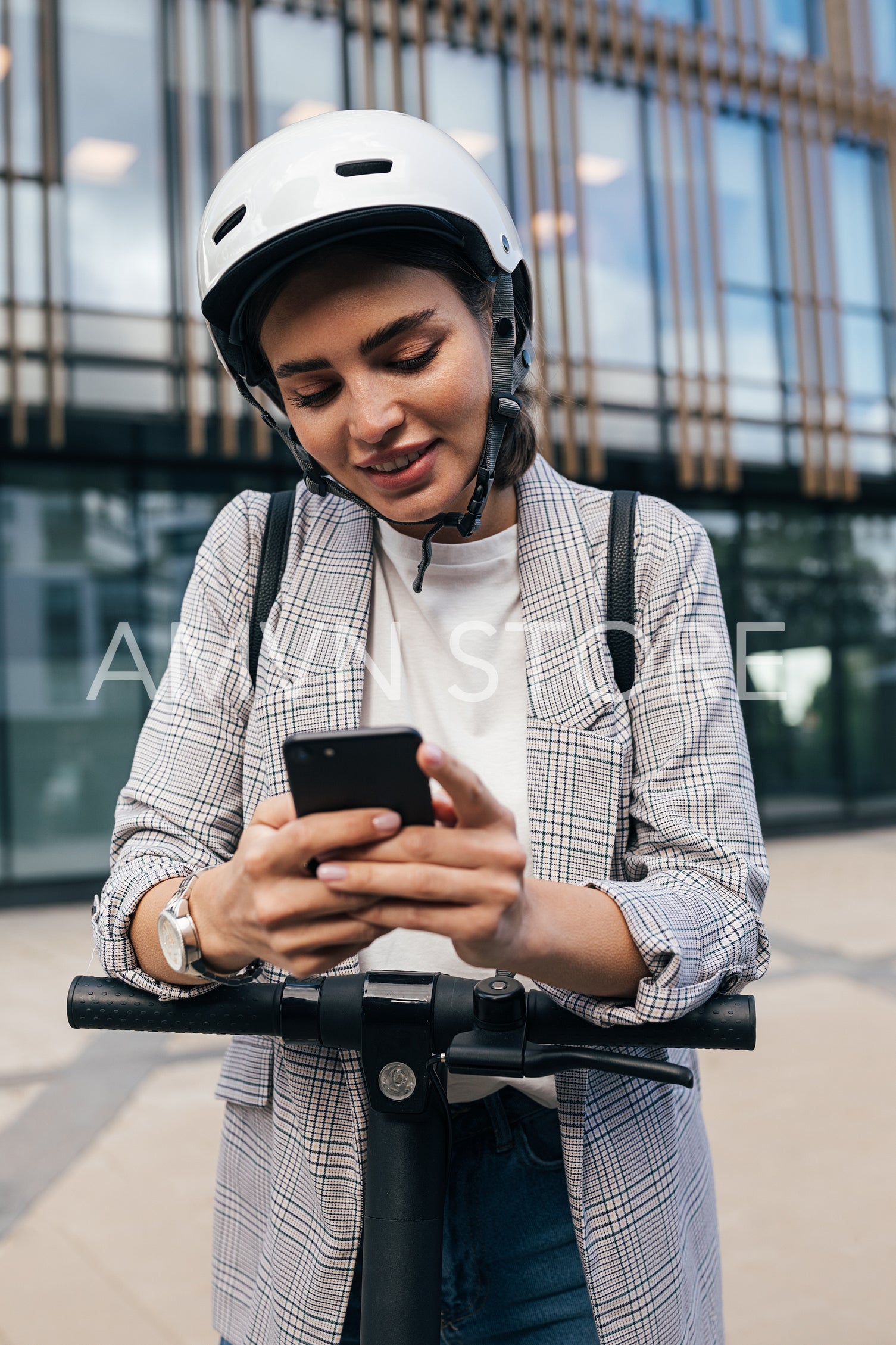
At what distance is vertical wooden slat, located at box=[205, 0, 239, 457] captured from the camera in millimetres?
8688

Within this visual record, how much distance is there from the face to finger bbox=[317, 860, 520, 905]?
504 millimetres

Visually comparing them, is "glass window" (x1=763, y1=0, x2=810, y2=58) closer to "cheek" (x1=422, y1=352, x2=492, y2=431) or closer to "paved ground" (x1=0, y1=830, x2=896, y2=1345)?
"paved ground" (x1=0, y1=830, x2=896, y2=1345)

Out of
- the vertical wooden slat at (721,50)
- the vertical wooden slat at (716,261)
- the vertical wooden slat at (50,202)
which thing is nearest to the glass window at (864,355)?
the vertical wooden slat at (716,261)

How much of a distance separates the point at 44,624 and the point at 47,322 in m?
2.24

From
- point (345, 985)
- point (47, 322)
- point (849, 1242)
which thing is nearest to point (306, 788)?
point (345, 985)

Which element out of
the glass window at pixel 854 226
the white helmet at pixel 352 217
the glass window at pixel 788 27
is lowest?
the white helmet at pixel 352 217

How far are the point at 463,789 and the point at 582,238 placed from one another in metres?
9.87

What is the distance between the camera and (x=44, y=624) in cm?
876

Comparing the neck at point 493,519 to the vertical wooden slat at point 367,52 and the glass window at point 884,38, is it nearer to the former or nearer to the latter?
the vertical wooden slat at point 367,52

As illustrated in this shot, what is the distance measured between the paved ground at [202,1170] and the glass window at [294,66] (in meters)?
6.79

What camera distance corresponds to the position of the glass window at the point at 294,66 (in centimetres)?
898

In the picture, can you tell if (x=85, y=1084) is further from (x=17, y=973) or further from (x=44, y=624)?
(x=44, y=624)

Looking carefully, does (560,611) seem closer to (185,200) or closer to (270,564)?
(270,564)

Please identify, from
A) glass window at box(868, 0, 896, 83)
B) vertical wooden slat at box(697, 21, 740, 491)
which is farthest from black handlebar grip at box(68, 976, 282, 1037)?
glass window at box(868, 0, 896, 83)
